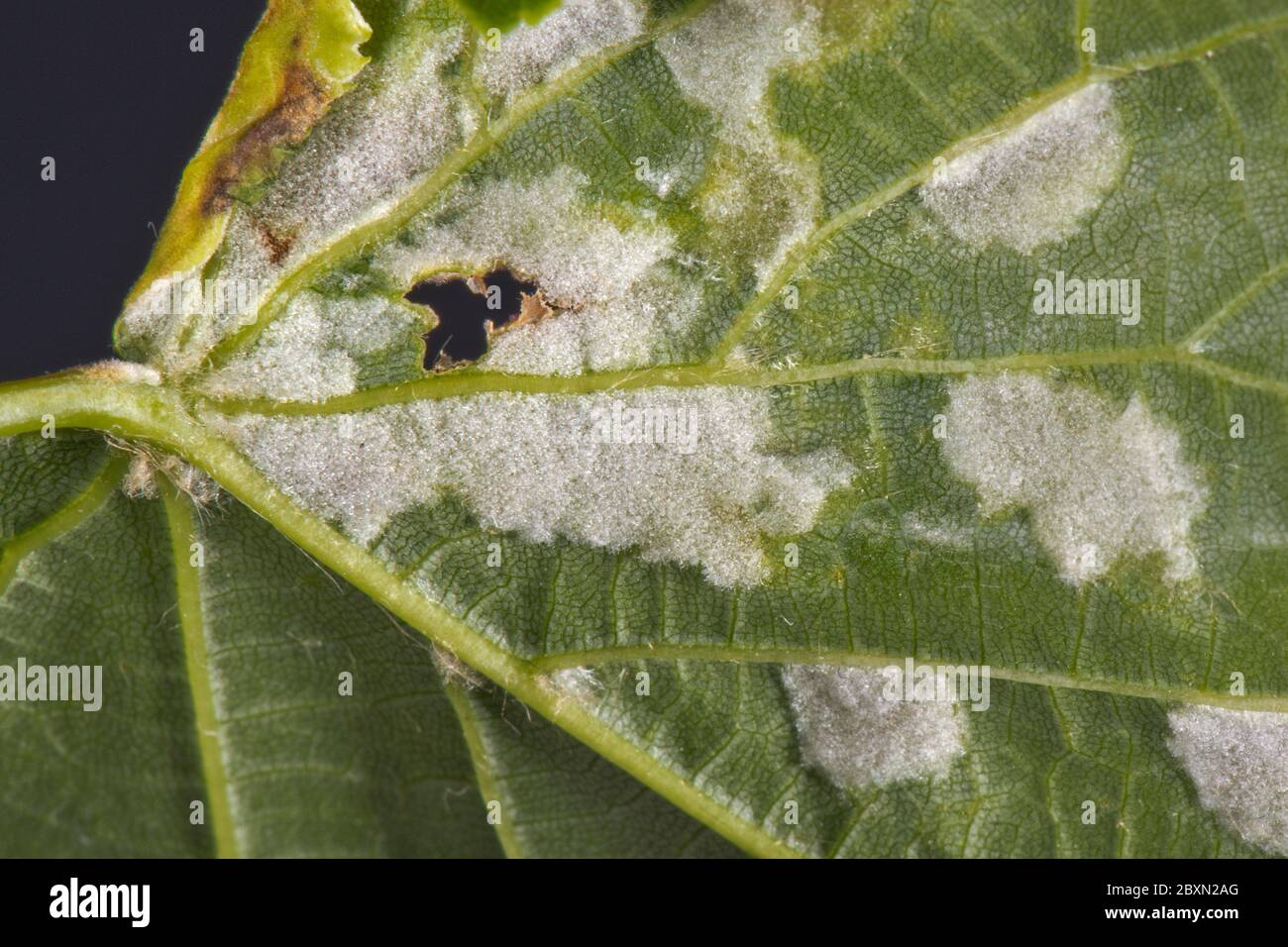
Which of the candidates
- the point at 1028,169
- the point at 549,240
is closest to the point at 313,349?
the point at 549,240

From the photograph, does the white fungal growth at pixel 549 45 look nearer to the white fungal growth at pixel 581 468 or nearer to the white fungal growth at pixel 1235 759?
the white fungal growth at pixel 581 468

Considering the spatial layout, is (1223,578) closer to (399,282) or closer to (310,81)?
(399,282)

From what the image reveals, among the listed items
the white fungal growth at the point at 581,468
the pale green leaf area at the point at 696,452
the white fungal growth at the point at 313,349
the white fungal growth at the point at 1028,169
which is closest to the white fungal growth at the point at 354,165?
the pale green leaf area at the point at 696,452

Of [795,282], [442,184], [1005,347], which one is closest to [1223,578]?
[1005,347]

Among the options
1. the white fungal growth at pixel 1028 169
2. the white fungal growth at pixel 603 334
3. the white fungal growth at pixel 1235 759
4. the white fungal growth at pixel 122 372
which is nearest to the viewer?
the white fungal growth at pixel 122 372

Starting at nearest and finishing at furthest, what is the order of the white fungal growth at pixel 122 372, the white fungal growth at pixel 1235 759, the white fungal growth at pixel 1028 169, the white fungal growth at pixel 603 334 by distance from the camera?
the white fungal growth at pixel 122 372, the white fungal growth at pixel 603 334, the white fungal growth at pixel 1028 169, the white fungal growth at pixel 1235 759

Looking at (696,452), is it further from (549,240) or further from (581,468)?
(549,240)
